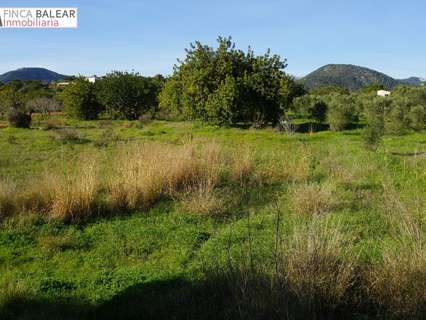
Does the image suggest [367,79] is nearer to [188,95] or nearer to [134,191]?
[188,95]

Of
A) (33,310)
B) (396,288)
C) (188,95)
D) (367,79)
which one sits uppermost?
(367,79)

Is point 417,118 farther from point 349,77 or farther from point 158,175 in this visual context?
point 349,77

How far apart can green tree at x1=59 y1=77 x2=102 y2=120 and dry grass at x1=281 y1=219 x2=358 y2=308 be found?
31.9 m

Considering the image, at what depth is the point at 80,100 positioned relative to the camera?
33344 mm

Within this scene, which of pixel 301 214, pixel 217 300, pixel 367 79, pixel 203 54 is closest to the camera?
pixel 217 300

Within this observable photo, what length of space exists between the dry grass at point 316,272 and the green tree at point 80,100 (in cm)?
3188

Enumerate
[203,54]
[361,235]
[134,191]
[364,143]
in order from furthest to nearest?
[203,54], [364,143], [134,191], [361,235]

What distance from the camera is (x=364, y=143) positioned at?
15188 millimetres

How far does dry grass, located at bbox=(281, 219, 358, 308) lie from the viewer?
12.0 ft

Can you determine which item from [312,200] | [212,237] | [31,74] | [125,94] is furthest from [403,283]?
[31,74]

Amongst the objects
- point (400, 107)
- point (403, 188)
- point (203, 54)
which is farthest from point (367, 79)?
point (403, 188)

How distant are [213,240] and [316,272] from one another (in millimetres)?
2107

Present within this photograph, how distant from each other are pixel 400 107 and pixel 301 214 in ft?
101

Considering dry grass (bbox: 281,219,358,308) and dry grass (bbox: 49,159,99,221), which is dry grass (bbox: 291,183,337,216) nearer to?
dry grass (bbox: 281,219,358,308)
